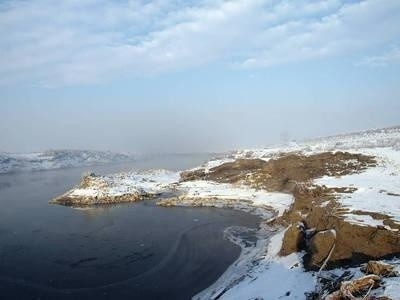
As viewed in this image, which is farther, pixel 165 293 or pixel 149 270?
pixel 149 270

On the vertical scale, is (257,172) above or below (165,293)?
above

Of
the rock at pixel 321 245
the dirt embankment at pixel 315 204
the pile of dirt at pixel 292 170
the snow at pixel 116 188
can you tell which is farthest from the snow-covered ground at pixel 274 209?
the pile of dirt at pixel 292 170

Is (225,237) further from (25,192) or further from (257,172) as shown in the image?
(25,192)

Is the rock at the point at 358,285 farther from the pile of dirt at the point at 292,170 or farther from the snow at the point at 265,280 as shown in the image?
the pile of dirt at the point at 292,170

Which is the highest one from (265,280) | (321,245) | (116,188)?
(116,188)

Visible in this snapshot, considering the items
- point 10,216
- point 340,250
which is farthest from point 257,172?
point 340,250

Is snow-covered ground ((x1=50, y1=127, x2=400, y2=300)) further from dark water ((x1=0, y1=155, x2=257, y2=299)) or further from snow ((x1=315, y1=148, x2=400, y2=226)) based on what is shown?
dark water ((x1=0, y1=155, x2=257, y2=299))

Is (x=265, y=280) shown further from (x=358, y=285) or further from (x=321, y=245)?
(x=358, y=285)

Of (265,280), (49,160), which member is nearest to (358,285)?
(265,280)
